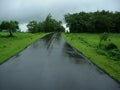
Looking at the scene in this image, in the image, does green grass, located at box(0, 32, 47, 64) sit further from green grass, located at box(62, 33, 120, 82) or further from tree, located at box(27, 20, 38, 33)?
tree, located at box(27, 20, 38, 33)

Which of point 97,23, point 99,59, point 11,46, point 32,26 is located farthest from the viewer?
point 32,26

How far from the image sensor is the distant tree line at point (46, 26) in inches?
6599

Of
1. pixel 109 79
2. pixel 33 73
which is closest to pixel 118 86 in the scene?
pixel 109 79

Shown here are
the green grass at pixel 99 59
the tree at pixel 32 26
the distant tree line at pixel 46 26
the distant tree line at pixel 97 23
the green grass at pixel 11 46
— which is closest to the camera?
the green grass at pixel 99 59

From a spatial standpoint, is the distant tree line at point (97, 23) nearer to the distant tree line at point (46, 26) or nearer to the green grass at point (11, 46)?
the distant tree line at point (46, 26)

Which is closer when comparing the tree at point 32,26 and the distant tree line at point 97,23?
the distant tree line at point 97,23

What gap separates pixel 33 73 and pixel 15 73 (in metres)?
1.26

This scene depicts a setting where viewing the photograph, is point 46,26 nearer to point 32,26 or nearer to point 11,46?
point 32,26

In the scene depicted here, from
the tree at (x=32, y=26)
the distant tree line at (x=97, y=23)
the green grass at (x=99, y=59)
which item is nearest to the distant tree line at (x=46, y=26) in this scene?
the tree at (x=32, y=26)

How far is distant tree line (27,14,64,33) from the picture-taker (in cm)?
16762

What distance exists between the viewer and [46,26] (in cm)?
16762

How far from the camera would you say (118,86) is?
14.2 metres

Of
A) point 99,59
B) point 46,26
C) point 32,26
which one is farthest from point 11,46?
point 32,26

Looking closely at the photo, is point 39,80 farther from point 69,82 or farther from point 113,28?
point 113,28
